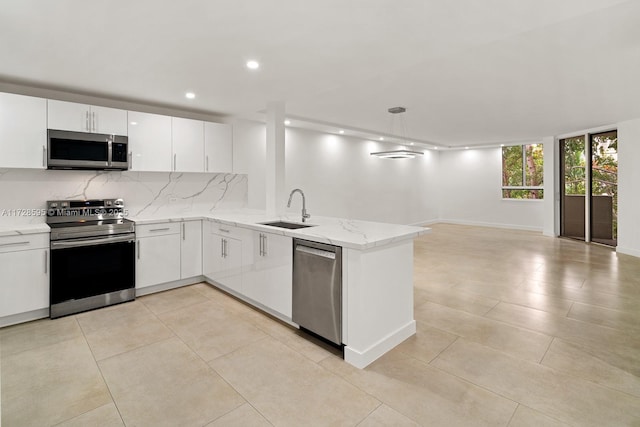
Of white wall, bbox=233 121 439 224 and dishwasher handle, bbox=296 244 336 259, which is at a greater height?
white wall, bbox=233 121 439 224

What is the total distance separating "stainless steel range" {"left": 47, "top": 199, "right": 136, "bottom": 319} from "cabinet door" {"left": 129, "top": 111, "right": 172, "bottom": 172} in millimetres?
723

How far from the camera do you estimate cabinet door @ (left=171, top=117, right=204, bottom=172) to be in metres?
4.35

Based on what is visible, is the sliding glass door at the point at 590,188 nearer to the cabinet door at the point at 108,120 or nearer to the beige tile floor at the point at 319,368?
the beige tile floor at the point at 319,368

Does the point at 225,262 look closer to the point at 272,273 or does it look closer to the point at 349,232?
the point at 272,273

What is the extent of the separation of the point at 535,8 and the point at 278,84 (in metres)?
2.42

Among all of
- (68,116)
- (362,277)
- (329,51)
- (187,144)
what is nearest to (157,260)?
(187,144)

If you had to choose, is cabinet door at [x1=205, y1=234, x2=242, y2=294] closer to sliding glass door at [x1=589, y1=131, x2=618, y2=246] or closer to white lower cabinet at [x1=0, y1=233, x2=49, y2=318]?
white lower cabinet at [x1=0, y1=233, x2=49, y2=318]

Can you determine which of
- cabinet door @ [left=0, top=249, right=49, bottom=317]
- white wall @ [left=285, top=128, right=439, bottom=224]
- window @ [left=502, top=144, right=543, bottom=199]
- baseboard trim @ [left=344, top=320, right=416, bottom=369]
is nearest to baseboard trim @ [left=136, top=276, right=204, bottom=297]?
cabinet door @ [left=0, top=249, right=49, bottom=317]

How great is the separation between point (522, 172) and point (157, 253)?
9726mm

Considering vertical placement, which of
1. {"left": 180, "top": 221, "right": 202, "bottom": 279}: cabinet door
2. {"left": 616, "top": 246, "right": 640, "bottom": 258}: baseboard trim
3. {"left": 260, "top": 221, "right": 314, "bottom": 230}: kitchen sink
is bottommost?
{"left": 616, "top": 246, "right": 640, "bottom": 258}: baseboard trim

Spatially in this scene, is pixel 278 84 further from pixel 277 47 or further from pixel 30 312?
pixel 30 312

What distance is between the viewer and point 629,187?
6090 mm

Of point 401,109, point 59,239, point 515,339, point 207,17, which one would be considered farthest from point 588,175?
point 59,239

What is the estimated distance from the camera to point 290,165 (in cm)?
634
